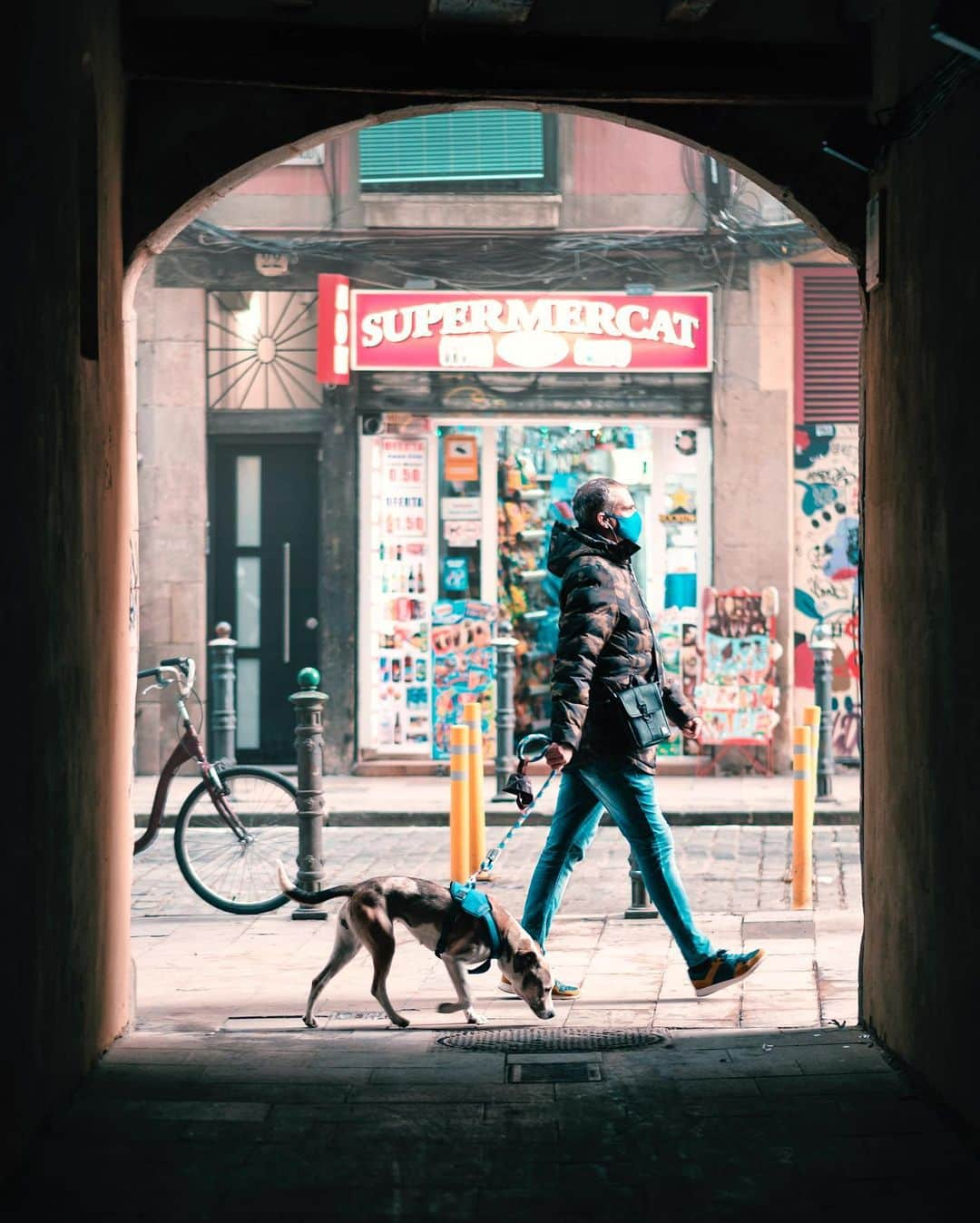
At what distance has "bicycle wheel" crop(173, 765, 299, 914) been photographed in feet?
33.5

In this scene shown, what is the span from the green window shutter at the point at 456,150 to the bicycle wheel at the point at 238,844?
25.1 ft

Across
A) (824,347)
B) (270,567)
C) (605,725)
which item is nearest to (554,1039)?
(605,725)

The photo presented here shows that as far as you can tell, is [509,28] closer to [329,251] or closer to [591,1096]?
[591,1096]

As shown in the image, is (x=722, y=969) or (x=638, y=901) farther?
(x=638, y=901)

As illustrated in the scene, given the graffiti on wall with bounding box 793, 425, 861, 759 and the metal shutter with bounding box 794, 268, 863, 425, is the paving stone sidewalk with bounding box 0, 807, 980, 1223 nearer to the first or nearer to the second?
the graffiti on wall with bounding box 793, 425, 861, 759

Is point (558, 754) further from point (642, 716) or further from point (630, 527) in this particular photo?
point (630, 527)

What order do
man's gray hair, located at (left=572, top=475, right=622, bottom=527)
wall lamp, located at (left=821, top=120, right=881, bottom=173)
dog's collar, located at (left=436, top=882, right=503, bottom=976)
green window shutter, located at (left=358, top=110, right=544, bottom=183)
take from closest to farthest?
wall lamp, located at (left=821, top=120, right=881, bottom=173) < dog's collar, located at (left=436, top=882, right=503, bottom=976) < man's gray hair, located at (left=572, top=475, right=622, bottom=527) < green window shutter, located at (left=358, top=110, right=544, bottom=183)

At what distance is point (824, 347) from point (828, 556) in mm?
1811

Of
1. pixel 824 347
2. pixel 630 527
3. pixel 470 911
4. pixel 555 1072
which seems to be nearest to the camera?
pixel 555 1072

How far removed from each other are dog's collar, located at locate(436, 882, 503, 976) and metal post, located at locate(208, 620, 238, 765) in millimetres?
6816

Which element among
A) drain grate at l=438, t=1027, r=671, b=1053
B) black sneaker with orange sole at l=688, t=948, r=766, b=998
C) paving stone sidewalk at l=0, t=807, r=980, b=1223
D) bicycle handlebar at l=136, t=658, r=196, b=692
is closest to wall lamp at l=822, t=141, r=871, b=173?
black sneaker with orange sole at l=688, t=948, r=766, b=998

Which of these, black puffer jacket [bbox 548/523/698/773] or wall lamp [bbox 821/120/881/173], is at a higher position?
wall lamp [bbox 821/120/881/173]

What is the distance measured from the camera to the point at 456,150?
16.7 metres

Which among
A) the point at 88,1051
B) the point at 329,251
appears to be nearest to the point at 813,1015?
the point at 88,1051
